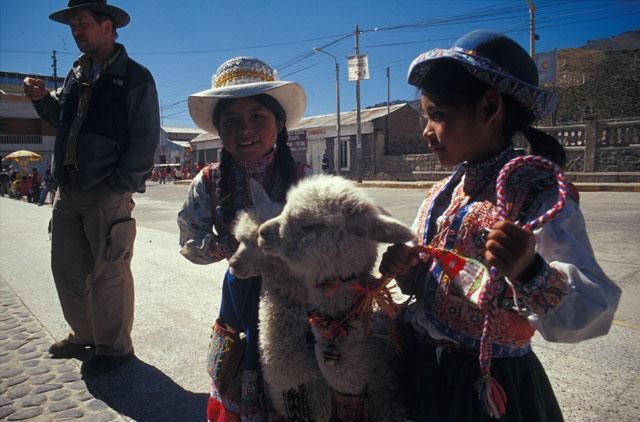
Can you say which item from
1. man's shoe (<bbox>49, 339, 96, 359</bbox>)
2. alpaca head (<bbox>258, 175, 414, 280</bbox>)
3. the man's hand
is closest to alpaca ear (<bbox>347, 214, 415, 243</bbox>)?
alpaca head (<bbox>258, 175, 414, 280</bbox>)

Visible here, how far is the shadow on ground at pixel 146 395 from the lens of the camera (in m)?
2.55

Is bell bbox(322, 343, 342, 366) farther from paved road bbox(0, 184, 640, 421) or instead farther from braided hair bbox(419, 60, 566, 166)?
paved road bbox(0, 184, 640, 421)

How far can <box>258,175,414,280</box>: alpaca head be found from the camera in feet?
4.99

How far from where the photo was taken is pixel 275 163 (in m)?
2.29

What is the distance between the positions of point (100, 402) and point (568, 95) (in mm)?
37616

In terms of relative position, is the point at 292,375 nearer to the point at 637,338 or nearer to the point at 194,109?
the point at 194,109

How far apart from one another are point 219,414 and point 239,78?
62.4 inches

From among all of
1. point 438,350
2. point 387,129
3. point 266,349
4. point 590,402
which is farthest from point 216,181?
point 387,129

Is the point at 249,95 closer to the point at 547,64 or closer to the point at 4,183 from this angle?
the point at 547,64

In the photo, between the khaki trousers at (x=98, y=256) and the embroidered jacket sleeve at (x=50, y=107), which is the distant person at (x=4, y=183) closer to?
the embroidered jacket sleeve at (x=50, y=107)

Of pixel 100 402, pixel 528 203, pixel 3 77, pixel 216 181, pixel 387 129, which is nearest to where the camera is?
pixel 528 203

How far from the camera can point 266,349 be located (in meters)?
1.70

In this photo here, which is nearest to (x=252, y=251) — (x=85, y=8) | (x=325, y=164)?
(x=85, y=8)

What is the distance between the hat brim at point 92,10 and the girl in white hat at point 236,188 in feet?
4.17
